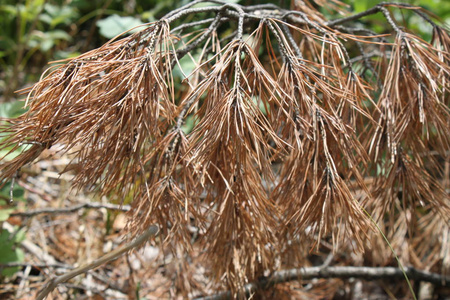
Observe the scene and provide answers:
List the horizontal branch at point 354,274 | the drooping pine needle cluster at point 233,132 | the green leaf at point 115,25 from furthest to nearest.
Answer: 1. the green leaf at point 115,25
2. the horizontal branch at point 354,274
3. the drooping pine needle cluster at point 233,132

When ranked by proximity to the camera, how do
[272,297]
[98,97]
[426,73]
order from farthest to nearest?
[272,297] < [426,73] < [98,97]

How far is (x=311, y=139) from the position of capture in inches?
30.3

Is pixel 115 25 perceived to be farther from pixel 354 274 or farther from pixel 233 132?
pixel 354 274

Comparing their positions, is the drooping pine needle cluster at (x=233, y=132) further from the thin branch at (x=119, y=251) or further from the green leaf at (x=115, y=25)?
the green leaf at (x=115, y=25)

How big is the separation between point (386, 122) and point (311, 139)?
0.82 ft

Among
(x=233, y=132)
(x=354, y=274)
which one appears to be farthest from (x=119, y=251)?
(x=354, y=274)

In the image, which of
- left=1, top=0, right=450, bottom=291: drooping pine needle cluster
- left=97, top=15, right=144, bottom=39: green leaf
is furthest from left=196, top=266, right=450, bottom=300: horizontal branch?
left=97, top=15, right=144, bottom=39: green leaf

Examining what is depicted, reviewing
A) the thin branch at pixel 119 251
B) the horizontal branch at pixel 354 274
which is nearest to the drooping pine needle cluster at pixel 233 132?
the thin branch at pixel 119 251

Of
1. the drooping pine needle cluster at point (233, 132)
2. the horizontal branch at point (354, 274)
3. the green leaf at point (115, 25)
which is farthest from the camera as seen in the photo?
the green leaf at point (115, 25)

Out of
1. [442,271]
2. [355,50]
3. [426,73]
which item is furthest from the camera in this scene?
[355,50]

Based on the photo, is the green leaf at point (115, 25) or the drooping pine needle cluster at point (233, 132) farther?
the green leaf at point (115, 25)

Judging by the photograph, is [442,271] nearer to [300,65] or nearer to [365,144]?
[365,144]

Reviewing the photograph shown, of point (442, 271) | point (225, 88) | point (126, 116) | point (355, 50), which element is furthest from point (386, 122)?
point (355, 50)

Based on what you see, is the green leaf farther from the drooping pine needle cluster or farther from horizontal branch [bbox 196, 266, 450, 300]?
horizontal branch [bbox 196, 266, 450, 300]
